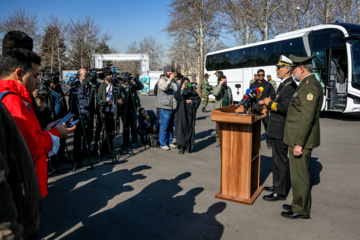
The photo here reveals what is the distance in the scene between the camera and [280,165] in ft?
14.8

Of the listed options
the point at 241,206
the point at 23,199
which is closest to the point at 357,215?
the point at 241,206

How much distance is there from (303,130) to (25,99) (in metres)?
3.04

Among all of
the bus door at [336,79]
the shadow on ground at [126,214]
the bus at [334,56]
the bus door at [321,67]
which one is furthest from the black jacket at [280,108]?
the bus door at [321,67]

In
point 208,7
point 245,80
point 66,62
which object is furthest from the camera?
point 66,62

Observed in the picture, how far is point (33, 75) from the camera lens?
7.41 ft

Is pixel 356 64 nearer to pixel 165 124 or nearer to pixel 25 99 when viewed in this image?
pixel 165 124

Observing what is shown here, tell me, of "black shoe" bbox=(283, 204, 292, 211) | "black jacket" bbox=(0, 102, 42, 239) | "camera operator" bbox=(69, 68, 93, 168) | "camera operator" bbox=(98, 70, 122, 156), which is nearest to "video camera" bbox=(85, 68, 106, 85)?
"camera operator" bbox=(69, 68, 93, 168)

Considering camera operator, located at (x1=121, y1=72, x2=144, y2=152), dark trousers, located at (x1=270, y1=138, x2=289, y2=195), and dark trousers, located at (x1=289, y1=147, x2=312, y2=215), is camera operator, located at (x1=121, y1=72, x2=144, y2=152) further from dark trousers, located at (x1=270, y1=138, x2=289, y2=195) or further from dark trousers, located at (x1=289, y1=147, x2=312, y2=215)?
dark trousers, located at (x1=289, y1=147, x2=312, y2=215)

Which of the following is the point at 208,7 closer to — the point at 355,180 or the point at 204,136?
the point at 204,136

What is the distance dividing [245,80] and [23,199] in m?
20.0

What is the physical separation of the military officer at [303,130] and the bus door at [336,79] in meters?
10.3

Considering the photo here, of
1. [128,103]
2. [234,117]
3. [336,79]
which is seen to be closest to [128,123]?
[128,103]

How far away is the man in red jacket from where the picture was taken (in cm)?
198

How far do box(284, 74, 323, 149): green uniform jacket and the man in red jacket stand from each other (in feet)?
9.20
